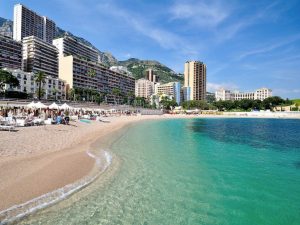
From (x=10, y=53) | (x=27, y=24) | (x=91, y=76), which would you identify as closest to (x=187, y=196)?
(x=10, y=53)

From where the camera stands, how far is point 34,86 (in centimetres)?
11444

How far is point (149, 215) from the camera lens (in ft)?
29.2

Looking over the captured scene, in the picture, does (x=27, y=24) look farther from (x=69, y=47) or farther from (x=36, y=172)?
(x=36, y=172)

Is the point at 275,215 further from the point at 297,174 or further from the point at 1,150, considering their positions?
the point at 1,150

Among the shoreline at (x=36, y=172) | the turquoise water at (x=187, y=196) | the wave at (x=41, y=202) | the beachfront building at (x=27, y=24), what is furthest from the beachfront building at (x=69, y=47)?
the wave at (x=41, y=202)

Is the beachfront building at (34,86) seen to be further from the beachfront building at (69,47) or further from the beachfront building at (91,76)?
the beachfront building at (69,47)

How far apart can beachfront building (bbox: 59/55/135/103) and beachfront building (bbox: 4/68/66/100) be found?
34.6ft

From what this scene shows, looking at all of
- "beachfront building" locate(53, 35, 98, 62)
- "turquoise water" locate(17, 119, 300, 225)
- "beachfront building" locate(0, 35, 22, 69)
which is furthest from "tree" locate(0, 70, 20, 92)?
"turquoise water" locate(17, 119, 300, 225)

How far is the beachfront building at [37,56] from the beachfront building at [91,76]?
591cm

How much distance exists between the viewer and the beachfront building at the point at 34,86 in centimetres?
10740

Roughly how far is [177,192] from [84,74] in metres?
143

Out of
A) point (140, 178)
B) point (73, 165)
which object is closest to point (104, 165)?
point (73, 165)

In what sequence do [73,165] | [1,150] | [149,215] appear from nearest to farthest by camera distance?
[149,215], [73,165], [1,150]

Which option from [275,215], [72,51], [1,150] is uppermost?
[72,51]
